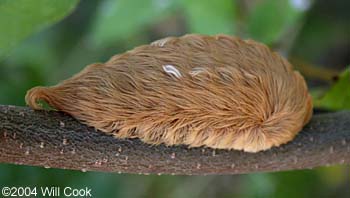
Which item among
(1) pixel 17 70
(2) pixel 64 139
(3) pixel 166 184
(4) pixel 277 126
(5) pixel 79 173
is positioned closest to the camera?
(2) pixel 64 139

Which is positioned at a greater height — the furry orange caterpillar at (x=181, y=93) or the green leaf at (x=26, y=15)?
the green leaf at (x=26, y=15)

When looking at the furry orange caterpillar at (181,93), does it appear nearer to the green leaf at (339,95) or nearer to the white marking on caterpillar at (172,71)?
the white marking on caterpillar at (172,71)

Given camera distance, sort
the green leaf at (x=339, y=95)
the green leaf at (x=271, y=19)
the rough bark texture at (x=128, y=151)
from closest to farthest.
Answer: the rough bark texture at (x=128, y=151) < the green leaf at (x=339, y=95) < the green leaf at (x=271, y=19)

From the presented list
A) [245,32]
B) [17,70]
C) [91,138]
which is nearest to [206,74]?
[91,138]

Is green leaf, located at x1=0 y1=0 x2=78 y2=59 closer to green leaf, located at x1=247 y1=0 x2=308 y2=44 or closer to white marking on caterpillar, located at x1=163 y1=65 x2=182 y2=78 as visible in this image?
white marking on caterpillar, located at x1=163 y1=65 x2=182 y2=78

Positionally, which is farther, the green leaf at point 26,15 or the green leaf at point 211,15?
the green leaf at point 211,15

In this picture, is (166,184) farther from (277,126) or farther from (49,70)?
(277,126)

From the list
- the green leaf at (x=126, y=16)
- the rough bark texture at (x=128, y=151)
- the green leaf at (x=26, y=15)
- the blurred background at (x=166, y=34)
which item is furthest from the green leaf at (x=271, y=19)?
the green leaf at (x=26, y=15)
